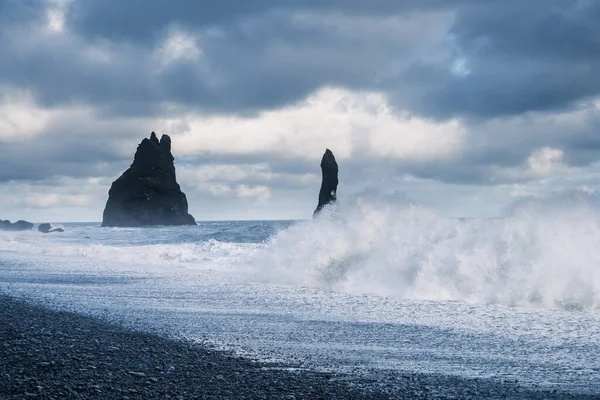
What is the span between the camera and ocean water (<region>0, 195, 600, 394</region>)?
8438mm

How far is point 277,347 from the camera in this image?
29.0 ft

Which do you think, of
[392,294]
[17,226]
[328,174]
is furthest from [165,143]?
[392,294]

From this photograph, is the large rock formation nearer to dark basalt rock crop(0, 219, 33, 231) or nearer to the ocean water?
dark basalt rock crop(0, 219, 33, 231)

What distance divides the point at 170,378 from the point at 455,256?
10.8 m

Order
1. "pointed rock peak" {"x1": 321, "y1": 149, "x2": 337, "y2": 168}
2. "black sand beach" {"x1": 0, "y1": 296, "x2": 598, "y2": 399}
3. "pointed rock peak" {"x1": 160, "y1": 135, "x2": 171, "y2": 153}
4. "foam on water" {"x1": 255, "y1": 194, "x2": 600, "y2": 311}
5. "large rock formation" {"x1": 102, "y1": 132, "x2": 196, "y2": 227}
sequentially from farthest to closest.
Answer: "pointed rock peak" {"x1": 160, "y1": 135, "x2": 171, "y2": 153}, "large rock formation" {"x1": 102, "y1": 132, "x2": 196, "y2": 227}, "pointed rock peak" {"x1": 321, "y1": 149, "x2": 337, "y2": 168}, "foam on water" {"x1": 255, "y1": 194, "x2": 600, "y2": 311}, "black sand beach" {"x1": 0, "y1": 296, "x2": 598, "y2": 399}

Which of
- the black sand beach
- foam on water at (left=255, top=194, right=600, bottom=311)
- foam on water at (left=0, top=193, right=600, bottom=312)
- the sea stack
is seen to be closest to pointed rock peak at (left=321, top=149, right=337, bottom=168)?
the sea stack

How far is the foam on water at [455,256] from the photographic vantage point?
1416 cm

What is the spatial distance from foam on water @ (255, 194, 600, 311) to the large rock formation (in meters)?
78.7

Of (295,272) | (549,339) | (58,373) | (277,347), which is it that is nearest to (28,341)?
(58,373)

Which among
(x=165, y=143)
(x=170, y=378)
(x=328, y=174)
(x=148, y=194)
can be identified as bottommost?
(x=170, y=378)

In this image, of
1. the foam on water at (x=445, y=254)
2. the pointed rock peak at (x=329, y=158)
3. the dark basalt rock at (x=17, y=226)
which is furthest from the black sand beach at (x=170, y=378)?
the dark basalt rock at (x=17, y=226)

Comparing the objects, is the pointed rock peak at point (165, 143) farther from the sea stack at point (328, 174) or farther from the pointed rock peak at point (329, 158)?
the pointed rock peak at point (329, 158)

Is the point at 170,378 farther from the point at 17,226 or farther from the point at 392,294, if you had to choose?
the point at 17,226

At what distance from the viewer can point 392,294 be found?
16.0 meters
